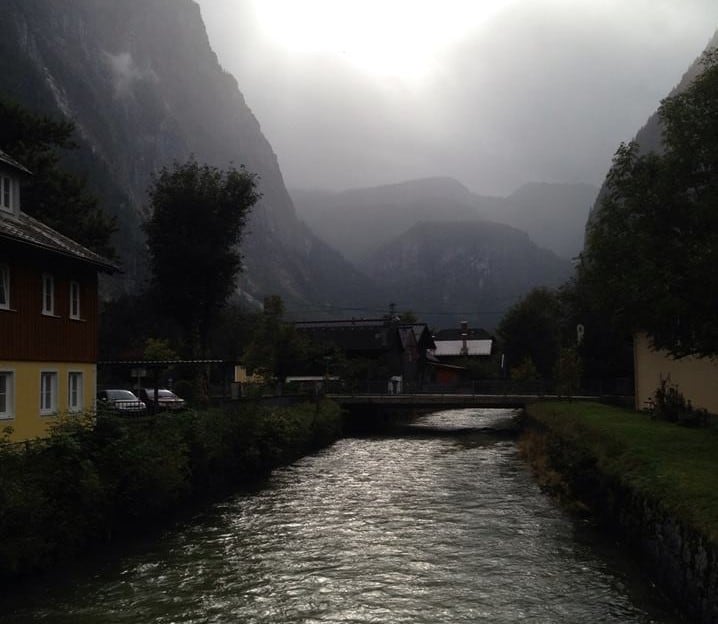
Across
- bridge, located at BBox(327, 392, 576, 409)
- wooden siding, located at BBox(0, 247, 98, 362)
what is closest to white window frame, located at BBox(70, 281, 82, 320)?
wooden siding, located at BBox(0, 247, 98, 362)

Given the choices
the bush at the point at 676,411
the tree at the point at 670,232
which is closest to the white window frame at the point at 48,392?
the tree at the point at 670,232

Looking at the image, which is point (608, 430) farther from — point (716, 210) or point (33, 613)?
point (33, 613)

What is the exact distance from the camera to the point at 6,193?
25.9 m

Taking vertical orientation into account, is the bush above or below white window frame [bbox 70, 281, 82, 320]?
below

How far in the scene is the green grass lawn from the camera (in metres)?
14.2

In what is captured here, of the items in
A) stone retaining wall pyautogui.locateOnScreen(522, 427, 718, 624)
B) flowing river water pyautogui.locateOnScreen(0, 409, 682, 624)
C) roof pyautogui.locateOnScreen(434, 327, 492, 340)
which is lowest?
flowing river water pyautogui.locateOnScreen(0, 409, 682, 624)

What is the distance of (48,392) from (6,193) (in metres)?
6.93

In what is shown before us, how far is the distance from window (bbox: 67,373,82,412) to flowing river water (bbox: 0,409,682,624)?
6.52 meters

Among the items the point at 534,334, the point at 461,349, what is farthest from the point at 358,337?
the point at 461,349

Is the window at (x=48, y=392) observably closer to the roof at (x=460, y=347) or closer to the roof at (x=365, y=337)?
the roof at (x=365, y=337)

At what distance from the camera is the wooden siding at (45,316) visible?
2312 centimetres

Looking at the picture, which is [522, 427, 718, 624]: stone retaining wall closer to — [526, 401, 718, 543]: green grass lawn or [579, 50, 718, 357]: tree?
[526, 401, 718, 543]: green grass lawn

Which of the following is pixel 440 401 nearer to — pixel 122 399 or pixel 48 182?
pixel 122 399

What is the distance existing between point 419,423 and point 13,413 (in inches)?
2019
